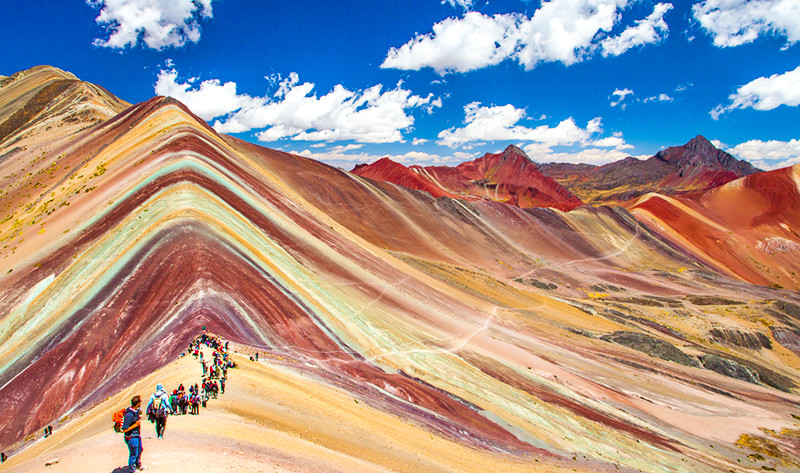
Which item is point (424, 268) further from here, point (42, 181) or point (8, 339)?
point (42, 181)

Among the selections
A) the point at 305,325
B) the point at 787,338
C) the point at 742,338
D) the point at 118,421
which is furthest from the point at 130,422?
the point at 787,338

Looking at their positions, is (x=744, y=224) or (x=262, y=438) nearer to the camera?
(x=262, y=438)

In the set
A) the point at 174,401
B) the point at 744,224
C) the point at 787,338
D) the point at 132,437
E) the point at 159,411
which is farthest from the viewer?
the point at 744,224

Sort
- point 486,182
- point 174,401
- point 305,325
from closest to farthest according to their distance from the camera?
point 174,401
point 305,325
point 486,182

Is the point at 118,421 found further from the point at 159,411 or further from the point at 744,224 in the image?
the point at 744,224

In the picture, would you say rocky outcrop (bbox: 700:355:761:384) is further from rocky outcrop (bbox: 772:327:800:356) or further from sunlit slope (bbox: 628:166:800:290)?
sunlit slope (bbox: 628:166:800:290)

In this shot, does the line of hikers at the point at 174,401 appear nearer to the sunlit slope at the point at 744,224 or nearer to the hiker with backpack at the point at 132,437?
the hiker with backpack at the point at 132,437

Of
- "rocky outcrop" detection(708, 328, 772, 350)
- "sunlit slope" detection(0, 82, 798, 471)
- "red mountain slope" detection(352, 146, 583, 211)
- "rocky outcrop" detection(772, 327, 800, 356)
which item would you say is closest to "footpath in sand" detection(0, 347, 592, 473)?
"sunlit slope" detection(0, 82, 798, 471)

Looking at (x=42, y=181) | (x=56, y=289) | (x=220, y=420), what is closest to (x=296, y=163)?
(x=42, y=181)
